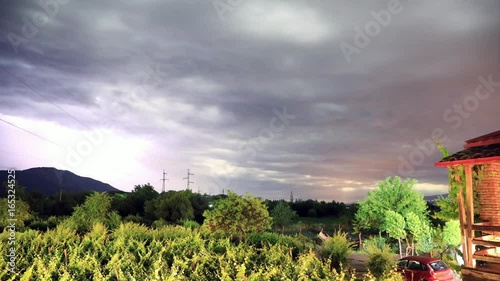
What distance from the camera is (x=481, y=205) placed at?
13688 mm

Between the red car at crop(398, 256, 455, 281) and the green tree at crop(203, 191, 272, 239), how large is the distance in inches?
473

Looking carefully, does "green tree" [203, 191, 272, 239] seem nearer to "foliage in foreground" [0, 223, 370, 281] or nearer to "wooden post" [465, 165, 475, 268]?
"foliage in foreground" [0, 223, 370, 281]

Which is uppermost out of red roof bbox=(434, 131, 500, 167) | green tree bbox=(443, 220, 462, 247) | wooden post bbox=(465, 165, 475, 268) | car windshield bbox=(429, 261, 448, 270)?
red roof bbox=(434, 131, 500, 167)

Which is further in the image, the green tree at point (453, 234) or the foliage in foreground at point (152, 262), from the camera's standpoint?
the green tree at point (453, 234)

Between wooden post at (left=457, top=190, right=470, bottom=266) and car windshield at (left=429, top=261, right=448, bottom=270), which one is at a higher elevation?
wooden post at (left=457, top=190, right=470, bottom=266)

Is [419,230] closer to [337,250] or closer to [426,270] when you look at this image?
[337,250]

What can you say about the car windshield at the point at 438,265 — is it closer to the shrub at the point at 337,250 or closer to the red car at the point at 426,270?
the red car at the point at 426,270

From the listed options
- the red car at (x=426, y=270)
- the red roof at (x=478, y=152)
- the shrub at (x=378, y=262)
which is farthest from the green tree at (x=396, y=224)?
the red roof at (x=478, y=152)

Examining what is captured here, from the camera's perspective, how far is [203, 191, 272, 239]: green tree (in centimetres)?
2723

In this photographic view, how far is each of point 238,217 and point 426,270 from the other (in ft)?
44.2

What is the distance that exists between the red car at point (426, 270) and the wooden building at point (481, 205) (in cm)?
219

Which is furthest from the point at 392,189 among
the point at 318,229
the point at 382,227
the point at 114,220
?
the point at 318,229

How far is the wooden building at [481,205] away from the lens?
1138 centimetres

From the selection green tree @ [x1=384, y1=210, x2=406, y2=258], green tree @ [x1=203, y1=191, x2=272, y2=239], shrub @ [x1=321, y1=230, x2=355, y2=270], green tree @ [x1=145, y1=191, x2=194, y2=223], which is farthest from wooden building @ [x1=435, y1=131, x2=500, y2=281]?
green tree @ [x1=145, y1=191, x2=194, y2=223]
